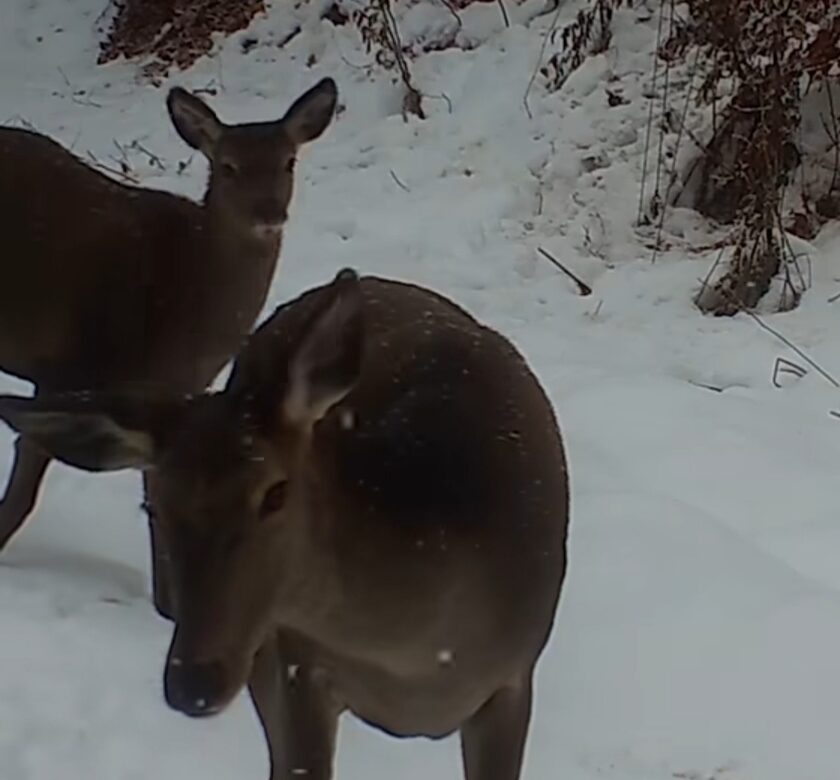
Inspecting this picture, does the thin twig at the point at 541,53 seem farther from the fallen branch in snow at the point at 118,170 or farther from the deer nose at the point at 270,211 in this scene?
the deer nose at the point at 270,211

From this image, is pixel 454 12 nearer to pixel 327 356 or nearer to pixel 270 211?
pixel 270 211

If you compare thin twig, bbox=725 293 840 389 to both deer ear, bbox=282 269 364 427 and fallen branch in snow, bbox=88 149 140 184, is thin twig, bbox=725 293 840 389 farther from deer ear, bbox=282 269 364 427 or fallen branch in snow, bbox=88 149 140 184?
deer ear, bbox=282 269 364 427

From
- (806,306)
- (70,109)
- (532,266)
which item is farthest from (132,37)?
(806,306)

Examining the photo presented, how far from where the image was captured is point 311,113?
19.9ft

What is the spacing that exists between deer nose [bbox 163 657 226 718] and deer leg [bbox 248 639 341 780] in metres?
0.61

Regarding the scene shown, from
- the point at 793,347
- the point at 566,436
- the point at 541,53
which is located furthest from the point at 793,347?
the point at 541,53

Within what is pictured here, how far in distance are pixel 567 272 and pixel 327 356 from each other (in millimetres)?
5603

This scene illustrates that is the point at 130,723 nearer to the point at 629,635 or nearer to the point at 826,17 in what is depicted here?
the point at 629,635

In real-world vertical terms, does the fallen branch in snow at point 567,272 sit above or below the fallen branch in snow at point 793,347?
below

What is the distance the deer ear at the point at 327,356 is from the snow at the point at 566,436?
1.55 m

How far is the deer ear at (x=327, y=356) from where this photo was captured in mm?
3047

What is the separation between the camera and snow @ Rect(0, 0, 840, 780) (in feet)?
15.1

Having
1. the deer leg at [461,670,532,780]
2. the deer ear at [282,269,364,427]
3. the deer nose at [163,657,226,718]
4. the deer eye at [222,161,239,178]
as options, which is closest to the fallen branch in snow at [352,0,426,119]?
the deer eye at [222,161,239,178]

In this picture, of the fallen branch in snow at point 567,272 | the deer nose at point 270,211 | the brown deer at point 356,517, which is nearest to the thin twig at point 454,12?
the fallen branch in snow at point 567,272
